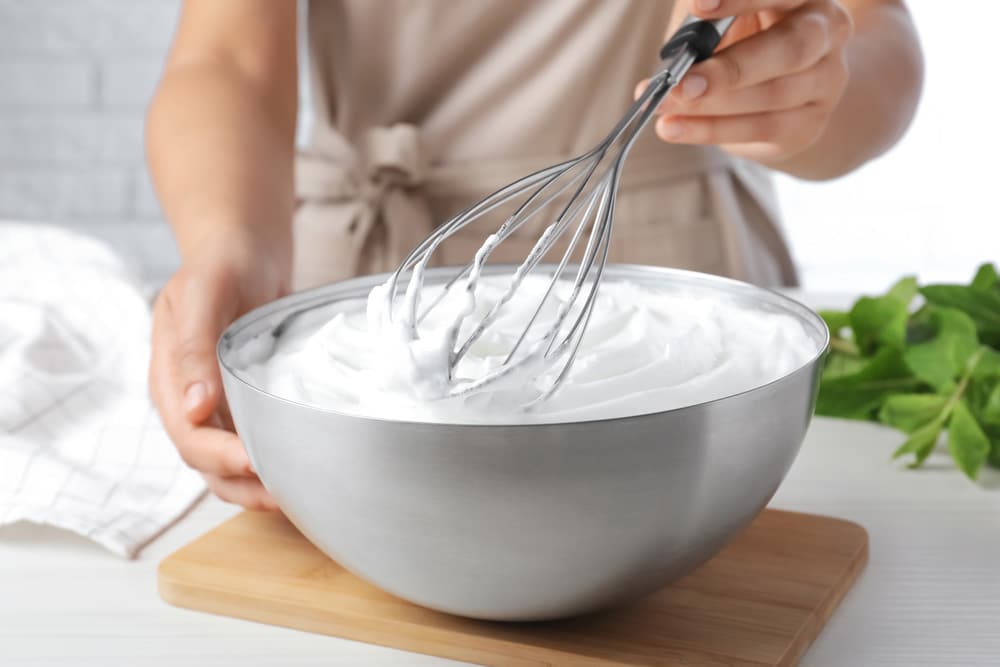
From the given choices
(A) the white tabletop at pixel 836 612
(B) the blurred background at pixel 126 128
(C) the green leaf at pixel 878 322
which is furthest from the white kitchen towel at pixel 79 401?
(B) the blurred background at pixel 126 128

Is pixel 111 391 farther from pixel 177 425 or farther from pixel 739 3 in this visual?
pixel 739 3

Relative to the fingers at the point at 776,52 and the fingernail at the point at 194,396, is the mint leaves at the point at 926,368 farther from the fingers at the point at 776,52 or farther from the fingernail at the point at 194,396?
the fingernail at the point at 194,396

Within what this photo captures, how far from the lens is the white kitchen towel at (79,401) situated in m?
0.65

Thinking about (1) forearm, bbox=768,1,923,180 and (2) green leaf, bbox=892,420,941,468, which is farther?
(1) forearm, bbox=768,1,923,180

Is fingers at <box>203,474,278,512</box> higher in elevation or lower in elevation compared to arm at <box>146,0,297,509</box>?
lower

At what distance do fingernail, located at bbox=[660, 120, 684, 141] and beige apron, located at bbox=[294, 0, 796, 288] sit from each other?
39 centimetres

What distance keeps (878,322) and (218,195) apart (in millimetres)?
486

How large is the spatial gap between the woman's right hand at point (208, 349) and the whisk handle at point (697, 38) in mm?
305

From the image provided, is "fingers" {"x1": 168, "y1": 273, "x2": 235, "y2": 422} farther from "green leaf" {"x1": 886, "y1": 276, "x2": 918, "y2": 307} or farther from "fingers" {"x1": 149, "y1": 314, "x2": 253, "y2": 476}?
"green leaf" {"x1": 886, "y1": 276, "x2": 918, "y2": 307}

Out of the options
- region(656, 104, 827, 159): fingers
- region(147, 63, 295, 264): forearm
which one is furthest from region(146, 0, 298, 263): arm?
region(656, 104, 827, 159): fingers

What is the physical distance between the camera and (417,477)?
41 centimetres

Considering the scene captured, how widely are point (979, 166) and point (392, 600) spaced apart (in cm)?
237

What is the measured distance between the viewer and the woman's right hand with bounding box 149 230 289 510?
61 cm

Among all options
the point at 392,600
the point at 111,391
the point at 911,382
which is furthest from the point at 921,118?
the point at 392,600
